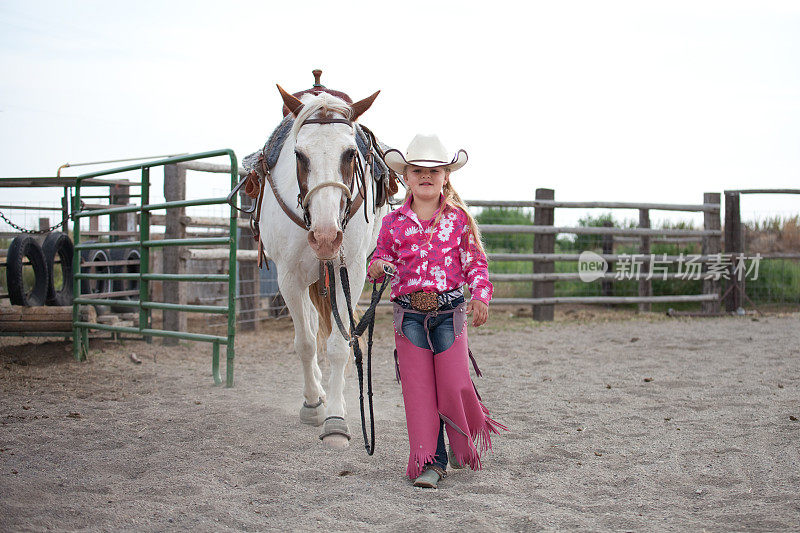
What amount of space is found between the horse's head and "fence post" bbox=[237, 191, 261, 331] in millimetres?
5085

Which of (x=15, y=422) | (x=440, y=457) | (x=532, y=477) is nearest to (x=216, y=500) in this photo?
(x=440, y=457)

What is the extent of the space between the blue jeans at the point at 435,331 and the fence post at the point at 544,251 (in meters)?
6.69

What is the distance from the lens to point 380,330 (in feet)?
26.7

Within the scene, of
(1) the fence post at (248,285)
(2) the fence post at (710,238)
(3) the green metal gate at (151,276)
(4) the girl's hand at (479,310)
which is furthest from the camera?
(2) the fence post at (710,238)

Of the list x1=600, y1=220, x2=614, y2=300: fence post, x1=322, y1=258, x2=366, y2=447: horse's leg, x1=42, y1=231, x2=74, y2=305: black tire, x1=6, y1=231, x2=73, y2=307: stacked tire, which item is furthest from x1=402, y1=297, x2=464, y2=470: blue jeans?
x1=600, y1=220, x2=614, y2=300: fence post

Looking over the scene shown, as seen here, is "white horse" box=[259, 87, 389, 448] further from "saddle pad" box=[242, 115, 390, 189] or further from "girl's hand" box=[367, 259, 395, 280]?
"girl's hand" box=[367, 259, 395, 280]

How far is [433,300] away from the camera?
2627mm

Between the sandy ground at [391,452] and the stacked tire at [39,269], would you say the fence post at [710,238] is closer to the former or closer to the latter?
the sandy ground at [391,452]

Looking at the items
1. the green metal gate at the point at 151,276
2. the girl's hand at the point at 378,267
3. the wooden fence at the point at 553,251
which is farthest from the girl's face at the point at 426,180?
the wooden fence at the point at 553,251

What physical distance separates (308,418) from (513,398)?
1.43 metres

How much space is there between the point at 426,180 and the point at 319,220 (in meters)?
0.49

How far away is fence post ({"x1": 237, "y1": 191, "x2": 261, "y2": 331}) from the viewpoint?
26.6 ft

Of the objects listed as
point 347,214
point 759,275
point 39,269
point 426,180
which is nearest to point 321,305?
point 347,214

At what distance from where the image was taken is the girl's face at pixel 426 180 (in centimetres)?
268
